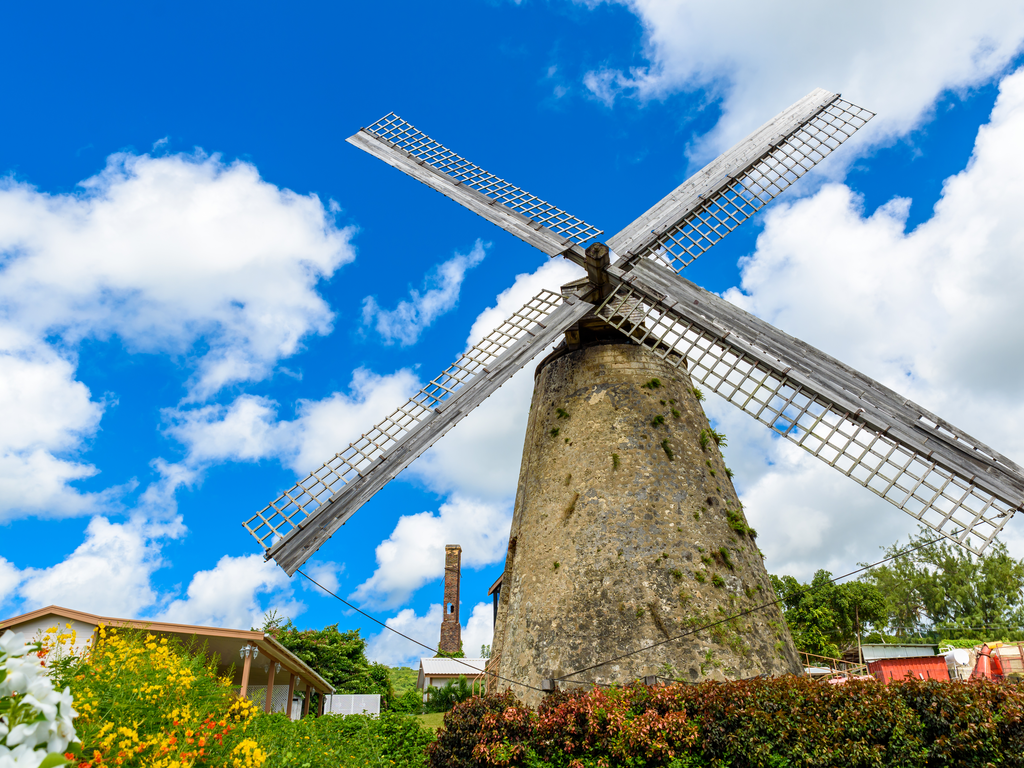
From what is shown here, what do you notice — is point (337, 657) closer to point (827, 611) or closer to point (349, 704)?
point (349, 704)

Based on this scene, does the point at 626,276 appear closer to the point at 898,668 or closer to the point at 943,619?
the point at 898,668

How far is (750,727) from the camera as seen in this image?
6.52m

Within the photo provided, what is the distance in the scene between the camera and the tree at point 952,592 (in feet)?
133

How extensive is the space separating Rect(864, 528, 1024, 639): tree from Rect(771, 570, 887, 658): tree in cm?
850

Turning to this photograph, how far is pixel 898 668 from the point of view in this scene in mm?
18891

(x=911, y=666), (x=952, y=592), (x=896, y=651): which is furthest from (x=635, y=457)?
(x=952, y=592)

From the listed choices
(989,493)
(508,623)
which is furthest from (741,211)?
(508,623)

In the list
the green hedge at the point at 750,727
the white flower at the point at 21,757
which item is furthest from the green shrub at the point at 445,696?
the white flower at the point at 21,757

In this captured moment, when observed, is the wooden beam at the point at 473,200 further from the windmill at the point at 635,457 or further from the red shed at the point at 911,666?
the red shed at the point at 911,666

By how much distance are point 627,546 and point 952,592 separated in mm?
46909

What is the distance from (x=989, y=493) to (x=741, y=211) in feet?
22.1

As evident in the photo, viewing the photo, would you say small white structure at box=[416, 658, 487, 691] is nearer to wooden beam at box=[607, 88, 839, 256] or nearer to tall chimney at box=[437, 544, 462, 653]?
tall chimney at box=[437, 544, 462, 653]

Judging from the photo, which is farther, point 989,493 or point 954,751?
point 989,493

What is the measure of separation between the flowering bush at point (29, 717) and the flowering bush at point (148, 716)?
3066mm
